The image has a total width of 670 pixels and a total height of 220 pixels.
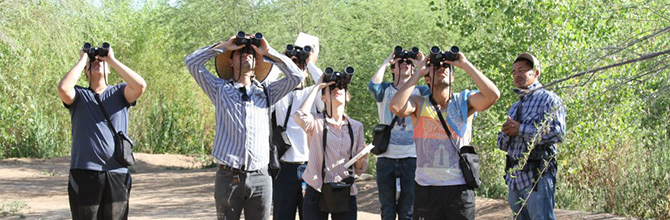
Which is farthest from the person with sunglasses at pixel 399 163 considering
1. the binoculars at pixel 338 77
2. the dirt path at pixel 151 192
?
the dirt path at pixel 151 192

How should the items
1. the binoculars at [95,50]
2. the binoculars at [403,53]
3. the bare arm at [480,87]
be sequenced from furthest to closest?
the binoculars at [403,53]
the binoculars at [95,50]
the bare arm at [480,87]

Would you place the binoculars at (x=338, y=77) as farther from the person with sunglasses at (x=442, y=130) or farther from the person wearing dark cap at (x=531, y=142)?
the person wearing dark cap at (x=531, y=142)

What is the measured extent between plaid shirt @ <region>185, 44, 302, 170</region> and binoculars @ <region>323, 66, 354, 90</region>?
68 centimetres

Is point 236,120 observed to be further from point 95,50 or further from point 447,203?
point 447,203

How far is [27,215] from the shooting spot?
1184 cm

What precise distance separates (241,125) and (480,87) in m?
1.62

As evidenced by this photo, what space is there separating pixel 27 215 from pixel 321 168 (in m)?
6.46

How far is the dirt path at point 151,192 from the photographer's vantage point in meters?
11.6

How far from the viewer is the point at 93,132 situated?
6.19 meters

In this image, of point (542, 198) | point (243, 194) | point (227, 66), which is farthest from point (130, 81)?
point (542, 198)

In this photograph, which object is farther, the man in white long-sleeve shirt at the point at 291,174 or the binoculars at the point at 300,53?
the binoculars at the point at 300,53

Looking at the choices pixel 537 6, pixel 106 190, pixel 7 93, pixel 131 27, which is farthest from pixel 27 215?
pixel 131 27

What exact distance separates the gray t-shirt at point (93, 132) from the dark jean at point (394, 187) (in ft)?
7.53

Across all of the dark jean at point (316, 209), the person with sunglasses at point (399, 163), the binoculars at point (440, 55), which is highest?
the binoculars at point (440, 55)
